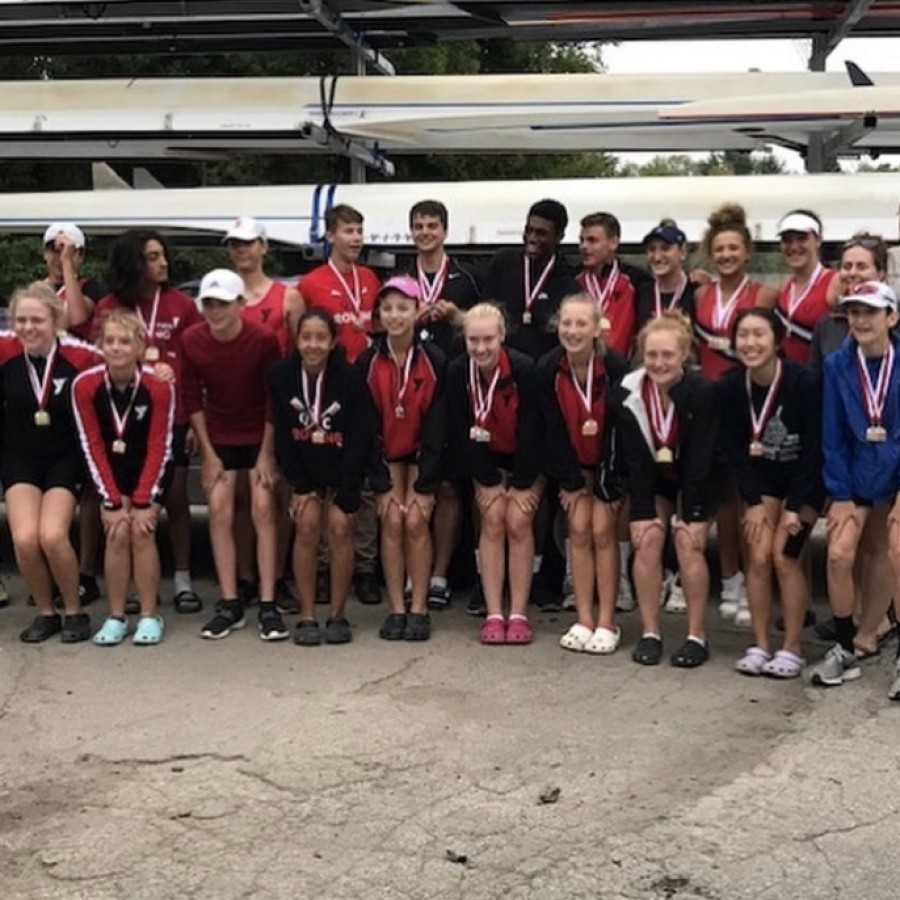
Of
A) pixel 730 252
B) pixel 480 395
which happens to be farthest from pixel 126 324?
pixel 730 252

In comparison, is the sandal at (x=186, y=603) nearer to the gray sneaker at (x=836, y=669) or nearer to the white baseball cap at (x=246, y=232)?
the white baseball cap at (x=246, y=232)

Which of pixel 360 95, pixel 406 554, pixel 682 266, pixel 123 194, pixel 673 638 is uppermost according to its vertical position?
pixel 360 95

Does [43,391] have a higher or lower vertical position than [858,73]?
lower

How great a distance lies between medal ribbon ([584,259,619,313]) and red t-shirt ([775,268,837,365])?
3.17 feet

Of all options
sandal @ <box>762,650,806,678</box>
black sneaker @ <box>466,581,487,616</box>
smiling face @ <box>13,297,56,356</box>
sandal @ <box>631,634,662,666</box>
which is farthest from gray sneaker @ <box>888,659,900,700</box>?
smiling face @ <box>13,297,56,356</box>

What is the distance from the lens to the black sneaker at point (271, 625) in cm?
622

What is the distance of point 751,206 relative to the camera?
795 centimetres

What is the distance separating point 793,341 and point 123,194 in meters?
5.03

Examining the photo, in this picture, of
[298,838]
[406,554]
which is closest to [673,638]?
[406,554]

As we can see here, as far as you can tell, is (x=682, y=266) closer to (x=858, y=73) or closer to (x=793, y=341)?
(x=793, y=341)

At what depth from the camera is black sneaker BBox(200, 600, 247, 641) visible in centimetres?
628

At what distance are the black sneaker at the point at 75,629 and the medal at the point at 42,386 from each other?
1.04 m

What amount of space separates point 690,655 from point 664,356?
4.68 ft

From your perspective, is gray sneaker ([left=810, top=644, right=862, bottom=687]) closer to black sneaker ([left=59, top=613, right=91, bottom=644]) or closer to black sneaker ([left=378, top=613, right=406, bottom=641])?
black sneaker ([left=378, top=613, right=406, bottom=641])
